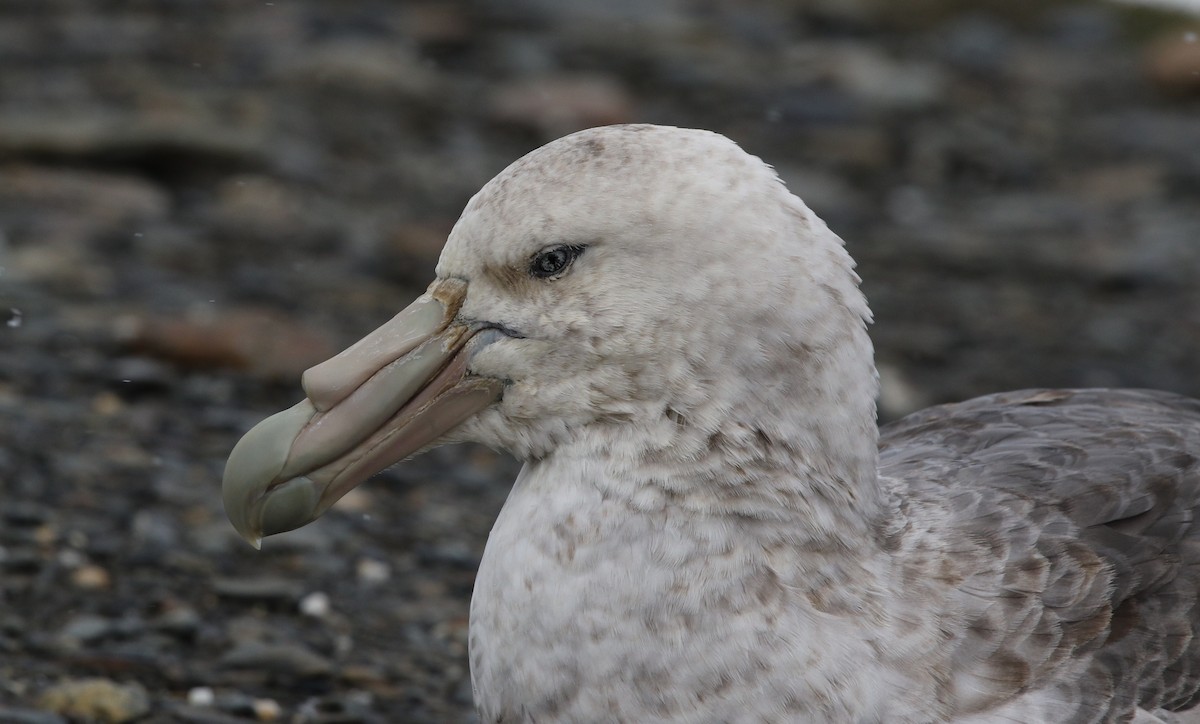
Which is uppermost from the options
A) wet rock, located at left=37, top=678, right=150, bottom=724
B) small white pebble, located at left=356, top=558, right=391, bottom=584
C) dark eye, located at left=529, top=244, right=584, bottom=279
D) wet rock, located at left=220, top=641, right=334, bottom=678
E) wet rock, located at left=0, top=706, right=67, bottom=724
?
dark eye, located at left=529, top=244, right=584, bottom=279

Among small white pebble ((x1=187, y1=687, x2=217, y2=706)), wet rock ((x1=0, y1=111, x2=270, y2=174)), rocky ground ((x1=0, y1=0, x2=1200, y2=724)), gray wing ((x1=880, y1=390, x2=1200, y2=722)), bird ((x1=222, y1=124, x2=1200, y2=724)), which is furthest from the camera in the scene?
wet rock ((x1=0, y1=111, x2=270, y2=174))

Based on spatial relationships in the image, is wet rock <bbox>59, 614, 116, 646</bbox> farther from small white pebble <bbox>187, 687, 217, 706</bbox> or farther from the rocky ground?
small white pebble <bbox>187, 687, 217, 706</bbox>

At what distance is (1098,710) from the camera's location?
323 cm

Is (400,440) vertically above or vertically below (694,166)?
below

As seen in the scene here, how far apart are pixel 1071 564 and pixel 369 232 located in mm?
4343

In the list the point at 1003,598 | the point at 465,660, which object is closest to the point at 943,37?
the point at 465,660

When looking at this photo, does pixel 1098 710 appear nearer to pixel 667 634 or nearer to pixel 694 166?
pixel 667 634

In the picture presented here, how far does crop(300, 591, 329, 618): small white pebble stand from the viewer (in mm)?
4695

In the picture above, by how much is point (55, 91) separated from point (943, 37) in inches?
199

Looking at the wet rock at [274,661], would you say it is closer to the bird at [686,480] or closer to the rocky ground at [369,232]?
the rocky ground at [369,232]

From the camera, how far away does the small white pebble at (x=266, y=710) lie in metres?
4.22

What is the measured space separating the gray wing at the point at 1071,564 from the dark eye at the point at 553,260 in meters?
0.88

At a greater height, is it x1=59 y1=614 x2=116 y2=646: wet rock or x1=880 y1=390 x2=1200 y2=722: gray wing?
x1=880 y1=390 x2=1200 y2=722: gray wing

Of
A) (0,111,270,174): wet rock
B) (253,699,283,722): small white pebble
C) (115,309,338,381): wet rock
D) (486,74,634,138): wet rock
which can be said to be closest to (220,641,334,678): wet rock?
(253,699,283,722): small white pebble
